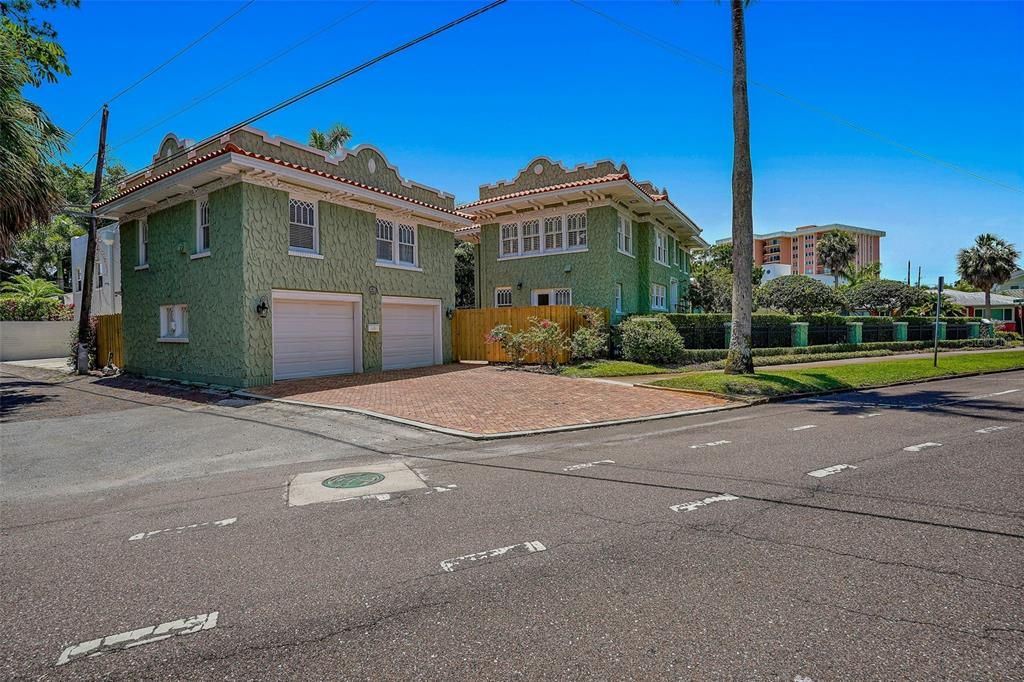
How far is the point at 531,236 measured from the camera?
82.4 ft

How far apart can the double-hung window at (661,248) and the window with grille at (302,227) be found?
677 inches

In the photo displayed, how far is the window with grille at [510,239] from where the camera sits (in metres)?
25.4

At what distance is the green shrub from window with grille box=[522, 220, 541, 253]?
674 cm

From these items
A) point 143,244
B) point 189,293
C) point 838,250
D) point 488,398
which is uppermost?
point 838,250

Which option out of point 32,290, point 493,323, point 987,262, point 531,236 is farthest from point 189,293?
point 987,262

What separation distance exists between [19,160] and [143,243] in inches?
214

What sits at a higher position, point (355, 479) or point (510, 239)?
point (510, 239)

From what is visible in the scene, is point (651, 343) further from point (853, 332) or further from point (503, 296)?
point (853, 332)

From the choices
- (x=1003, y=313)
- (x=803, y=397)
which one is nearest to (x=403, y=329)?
(x=803, y=397)

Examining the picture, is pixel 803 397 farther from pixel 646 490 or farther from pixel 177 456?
pixel 177 456

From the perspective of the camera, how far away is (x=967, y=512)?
4832mm

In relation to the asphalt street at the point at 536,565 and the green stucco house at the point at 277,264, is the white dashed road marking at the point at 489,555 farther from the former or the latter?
the green stucco house at the point at 277,264

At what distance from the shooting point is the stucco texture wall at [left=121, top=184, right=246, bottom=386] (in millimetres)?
14930

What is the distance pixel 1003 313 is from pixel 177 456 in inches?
3238
